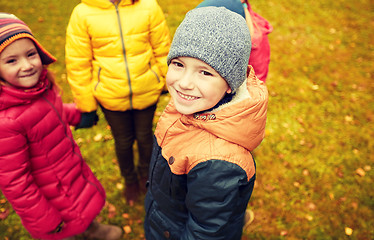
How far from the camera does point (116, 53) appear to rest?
7.51 ft

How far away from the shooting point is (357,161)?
4.00m

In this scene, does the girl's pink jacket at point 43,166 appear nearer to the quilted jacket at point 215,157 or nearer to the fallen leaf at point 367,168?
the quilted jacket at point 215,157

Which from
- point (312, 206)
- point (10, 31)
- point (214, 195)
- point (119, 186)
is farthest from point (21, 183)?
point (312, 206)

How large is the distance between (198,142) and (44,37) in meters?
5.80

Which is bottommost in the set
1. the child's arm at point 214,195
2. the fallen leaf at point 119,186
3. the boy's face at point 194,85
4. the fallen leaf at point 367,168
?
the fallen leaf at point 367,168

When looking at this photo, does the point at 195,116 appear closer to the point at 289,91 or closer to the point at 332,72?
Answer: the point at 289,91

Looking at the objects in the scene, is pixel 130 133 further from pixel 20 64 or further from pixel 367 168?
pixel 367 168

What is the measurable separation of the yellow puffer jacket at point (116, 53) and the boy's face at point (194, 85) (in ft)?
3.27

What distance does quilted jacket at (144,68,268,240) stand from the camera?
1351 mm

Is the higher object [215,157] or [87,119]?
[215,157]

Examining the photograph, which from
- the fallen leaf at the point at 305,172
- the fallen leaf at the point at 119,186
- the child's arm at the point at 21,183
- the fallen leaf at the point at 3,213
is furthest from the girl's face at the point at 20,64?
the fallen leaf at the point at 305,172

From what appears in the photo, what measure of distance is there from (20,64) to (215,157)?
144 centimetres

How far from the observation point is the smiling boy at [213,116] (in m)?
1.33

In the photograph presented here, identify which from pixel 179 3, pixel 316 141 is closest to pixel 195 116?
pixel 316 141
